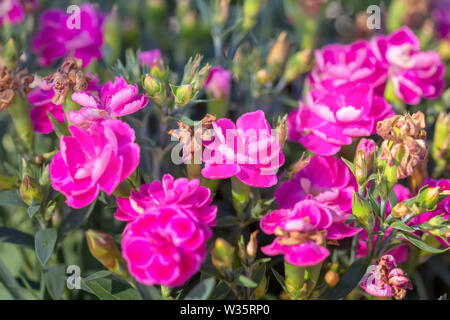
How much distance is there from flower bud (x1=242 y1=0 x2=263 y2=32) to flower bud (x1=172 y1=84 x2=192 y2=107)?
0.41 m

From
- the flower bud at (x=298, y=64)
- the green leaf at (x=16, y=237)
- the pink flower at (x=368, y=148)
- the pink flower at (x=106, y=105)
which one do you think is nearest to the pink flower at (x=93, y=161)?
the pink flower at (x=106, y=105)

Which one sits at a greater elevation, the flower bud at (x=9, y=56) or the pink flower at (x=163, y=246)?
the flower bud at (x=9, y=56)

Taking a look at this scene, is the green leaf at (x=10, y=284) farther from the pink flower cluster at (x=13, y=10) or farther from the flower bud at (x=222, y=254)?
the pink flower cluster at (x=13, y=10)

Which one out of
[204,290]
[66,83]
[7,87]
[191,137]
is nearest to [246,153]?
[191,137]

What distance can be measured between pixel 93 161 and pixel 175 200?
0.13 m

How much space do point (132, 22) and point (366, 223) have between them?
0.81 metres

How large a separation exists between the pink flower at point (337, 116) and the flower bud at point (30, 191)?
0.43 m

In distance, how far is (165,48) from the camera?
52.6 inches

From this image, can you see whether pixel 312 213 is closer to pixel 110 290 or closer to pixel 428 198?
pixel 428 198

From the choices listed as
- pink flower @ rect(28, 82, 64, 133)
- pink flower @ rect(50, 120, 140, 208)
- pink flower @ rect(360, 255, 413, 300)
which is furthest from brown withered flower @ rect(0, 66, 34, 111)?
pink flower @ rect(360, 255, 413, 300)

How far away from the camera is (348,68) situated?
3.01 ft

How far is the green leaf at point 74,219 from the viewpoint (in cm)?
84

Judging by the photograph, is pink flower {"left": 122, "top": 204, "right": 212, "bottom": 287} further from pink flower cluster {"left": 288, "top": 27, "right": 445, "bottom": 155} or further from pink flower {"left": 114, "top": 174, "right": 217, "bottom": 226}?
pink flower cluster {"left": 288, "top": 27, "right": 445, "bottom": 155}
